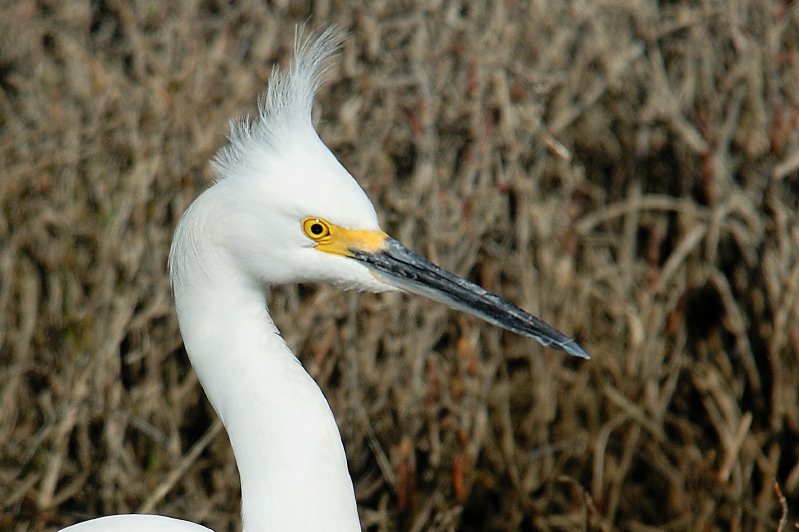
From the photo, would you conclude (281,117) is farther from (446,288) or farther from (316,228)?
(446,288)

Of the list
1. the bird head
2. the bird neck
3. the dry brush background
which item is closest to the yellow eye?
the bird head

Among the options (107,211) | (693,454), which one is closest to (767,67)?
(693,454)

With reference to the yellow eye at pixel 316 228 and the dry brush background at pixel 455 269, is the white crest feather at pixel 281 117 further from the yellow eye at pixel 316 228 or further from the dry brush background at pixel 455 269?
the dry brush background at pixel 455 269

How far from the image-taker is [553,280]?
311 cm

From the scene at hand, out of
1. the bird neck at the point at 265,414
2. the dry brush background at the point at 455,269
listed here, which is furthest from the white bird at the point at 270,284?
the dry brush background at the point at 455,269

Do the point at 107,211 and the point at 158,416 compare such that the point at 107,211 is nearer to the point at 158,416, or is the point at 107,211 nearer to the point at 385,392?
the point at 158,416

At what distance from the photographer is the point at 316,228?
1.73 metres

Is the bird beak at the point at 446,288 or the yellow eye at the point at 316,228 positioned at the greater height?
the yellow eye at the point at 316,228

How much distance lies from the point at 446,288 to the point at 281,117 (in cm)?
40

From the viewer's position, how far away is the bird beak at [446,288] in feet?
5.86

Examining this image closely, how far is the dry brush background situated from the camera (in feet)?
9.21

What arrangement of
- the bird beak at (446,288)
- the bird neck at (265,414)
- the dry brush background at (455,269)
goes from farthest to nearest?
the dry brush background at (455,269), the bird beak at (446,288), the bird neck at (265,414)

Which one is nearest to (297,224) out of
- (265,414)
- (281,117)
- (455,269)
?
(281,117)

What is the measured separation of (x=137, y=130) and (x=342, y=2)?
0.78m
